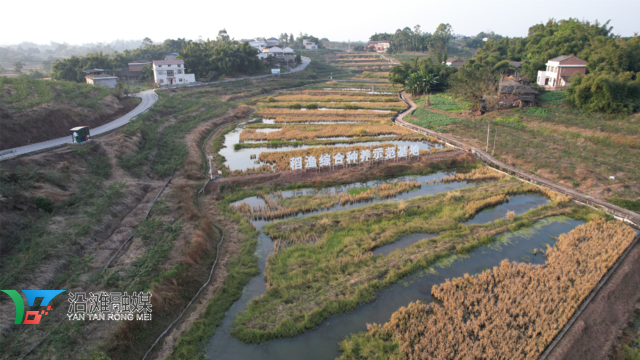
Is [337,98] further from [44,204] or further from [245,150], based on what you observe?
[44,204]

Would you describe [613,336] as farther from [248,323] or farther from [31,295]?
[31,295]

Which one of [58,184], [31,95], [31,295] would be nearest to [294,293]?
[31,295]

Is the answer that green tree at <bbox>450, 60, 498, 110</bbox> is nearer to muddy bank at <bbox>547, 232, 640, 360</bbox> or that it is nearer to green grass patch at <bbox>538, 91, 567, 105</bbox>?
green grass patch at <bbox>538, 91, 567, 105</bbox>

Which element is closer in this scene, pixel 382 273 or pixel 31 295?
pixel 31 295

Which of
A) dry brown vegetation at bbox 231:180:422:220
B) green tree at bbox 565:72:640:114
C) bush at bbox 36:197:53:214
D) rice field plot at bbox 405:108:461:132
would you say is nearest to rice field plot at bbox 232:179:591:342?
dry brown vegetation at bbox 231:180:422:220

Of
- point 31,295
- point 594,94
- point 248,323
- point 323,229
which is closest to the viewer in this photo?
point 31,295

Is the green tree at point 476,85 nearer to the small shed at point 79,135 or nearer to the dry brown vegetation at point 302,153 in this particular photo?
the dry brown vegetation at point 302,153

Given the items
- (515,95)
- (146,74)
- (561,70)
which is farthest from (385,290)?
(146,74)
